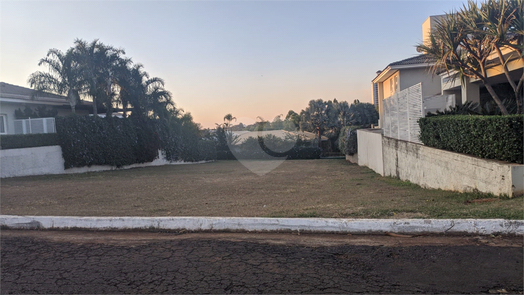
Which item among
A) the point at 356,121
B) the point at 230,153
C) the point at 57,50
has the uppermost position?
the point at 57,50

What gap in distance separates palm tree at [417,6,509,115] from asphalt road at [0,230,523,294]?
25.0ft

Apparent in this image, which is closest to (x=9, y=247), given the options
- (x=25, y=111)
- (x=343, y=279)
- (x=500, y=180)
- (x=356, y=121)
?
(x=343, y=279)

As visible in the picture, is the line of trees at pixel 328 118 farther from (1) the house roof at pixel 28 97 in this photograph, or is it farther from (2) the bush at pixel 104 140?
(1) the house roof at pixel 28 97

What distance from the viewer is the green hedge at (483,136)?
7191 millimetres

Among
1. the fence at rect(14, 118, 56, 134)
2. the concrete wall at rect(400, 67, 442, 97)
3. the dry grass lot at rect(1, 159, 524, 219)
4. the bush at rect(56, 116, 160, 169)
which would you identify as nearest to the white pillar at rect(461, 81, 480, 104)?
the dry grass lot at rect(1, 159, 524, 219)

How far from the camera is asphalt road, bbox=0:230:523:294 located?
404 centimetres

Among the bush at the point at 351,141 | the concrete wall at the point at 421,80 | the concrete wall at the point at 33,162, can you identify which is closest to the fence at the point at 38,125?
the concrete wall at the point at 33,162

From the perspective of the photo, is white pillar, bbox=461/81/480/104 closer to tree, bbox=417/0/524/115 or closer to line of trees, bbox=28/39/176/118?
tree, bbox=417/0/524/115

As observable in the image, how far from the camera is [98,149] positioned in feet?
73.8

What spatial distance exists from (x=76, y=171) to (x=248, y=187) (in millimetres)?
13511

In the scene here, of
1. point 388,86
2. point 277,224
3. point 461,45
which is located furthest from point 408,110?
point 388,86

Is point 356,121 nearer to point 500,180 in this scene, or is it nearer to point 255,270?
point 500,180

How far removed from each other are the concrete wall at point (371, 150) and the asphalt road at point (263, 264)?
1331cm

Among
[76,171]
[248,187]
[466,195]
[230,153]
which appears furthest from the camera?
[230,153]
